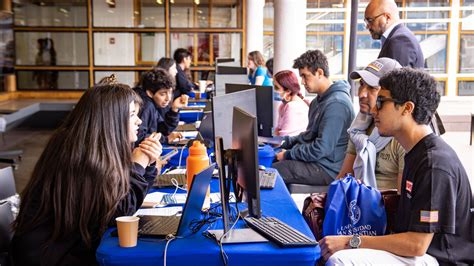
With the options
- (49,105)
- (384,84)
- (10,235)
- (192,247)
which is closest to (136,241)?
(192,247)

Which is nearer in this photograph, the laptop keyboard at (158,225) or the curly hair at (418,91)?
the laptop keyboard at (158,225)

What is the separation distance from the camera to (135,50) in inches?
408

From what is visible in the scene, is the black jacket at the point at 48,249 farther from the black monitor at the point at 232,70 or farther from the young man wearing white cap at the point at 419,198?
the black monitor at the point at 232,70

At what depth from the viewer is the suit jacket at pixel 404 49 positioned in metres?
3.33

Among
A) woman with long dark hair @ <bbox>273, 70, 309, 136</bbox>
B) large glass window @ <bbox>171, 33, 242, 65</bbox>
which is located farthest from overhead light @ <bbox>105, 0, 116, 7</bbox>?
woman with long dark hair @ <bbox>273, 70, 309, 136</bbox>

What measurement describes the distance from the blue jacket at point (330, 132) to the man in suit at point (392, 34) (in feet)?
1.25

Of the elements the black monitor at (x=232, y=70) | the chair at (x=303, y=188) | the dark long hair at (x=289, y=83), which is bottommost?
the chair at (x=303, y=188)

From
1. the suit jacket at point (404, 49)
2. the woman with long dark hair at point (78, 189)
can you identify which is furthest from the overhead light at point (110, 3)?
the woman with long dark hair at point (78, 189)

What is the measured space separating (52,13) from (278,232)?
9.43 m

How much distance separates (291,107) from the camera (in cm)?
437

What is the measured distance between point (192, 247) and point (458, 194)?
3.07 ft

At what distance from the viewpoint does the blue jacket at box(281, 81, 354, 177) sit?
3578mm

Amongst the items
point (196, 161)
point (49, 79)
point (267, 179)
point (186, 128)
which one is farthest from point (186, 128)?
point (49, 79)

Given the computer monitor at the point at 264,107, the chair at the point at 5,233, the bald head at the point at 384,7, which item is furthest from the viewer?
the computer monitor at the point at 264,107
